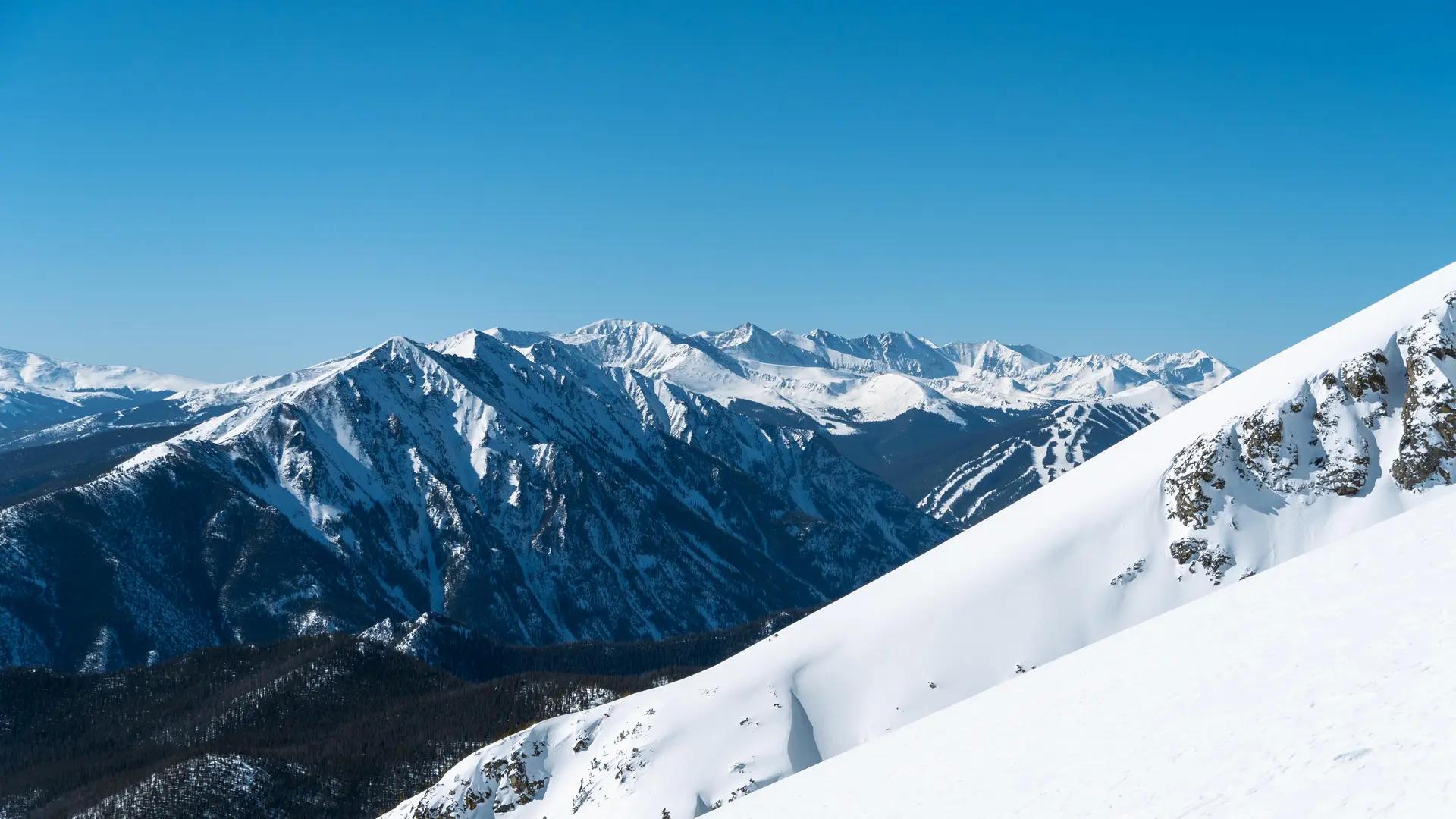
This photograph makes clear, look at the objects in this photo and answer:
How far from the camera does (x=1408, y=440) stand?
105 metres

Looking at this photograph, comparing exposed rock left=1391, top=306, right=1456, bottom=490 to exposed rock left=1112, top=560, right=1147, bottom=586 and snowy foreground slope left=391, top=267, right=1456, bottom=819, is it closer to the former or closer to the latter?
snowy foreground slope left=391, top=267, right=1456, bottom=819

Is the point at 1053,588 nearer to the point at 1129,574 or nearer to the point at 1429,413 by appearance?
the point at 1129,574

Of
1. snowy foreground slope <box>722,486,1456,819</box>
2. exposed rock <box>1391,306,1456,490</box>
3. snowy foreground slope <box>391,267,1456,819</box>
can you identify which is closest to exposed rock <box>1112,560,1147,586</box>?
snowy foreground slope <box>391,267,1456,819</box>

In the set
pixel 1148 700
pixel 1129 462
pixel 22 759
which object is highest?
pixel 22 759

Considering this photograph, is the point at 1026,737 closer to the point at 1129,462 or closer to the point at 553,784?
the point at 553,784

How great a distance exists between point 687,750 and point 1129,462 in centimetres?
7084

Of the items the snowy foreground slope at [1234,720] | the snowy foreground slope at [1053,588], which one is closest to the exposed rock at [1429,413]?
the snowy foreground slope at [1053,588]

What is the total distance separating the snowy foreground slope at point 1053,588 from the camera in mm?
102062

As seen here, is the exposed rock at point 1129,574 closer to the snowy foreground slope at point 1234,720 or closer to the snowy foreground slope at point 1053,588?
the snowy foreground slope at point 1053,588

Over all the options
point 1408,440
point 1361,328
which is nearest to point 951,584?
point 1408,440

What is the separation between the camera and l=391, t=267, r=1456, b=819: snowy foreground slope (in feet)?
335

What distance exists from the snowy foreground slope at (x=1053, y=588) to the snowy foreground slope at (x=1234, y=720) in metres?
46.4

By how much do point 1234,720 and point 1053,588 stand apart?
77.8 m

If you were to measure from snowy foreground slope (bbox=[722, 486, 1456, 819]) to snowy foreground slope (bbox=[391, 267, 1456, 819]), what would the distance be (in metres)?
46.4
